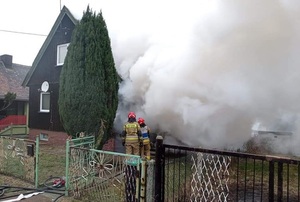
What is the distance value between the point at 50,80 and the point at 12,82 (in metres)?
10.4

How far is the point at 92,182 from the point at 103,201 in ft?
1.81

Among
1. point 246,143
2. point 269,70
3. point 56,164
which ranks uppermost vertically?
point 269,70

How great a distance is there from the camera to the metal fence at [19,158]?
6898 millimetres

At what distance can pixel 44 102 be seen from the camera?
14.9m

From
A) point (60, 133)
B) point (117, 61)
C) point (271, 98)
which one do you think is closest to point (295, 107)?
point (271, 98)

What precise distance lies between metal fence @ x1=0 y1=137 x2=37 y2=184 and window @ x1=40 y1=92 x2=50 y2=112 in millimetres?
6980

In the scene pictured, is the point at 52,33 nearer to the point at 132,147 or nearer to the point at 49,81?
the point at 49,81

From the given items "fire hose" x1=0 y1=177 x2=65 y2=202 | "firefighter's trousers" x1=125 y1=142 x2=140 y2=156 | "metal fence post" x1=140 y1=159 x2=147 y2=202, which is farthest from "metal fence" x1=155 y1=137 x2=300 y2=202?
"fire hose" x1=0 y1=177 x2=65 y2=202

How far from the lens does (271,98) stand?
24.2 feet

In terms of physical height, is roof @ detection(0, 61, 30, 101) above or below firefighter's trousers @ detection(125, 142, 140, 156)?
above

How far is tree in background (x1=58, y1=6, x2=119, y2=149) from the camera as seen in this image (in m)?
8.55

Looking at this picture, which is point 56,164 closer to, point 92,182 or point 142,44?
point 92,182

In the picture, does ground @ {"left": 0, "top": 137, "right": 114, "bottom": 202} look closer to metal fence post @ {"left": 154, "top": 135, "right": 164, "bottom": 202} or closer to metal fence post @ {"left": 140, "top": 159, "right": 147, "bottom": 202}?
metal fence post @ {"left": 140, "top": 159, "right": 147, "bottom": 202}

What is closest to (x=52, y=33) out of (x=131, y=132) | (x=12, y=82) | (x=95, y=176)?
(x=131, y=132)
